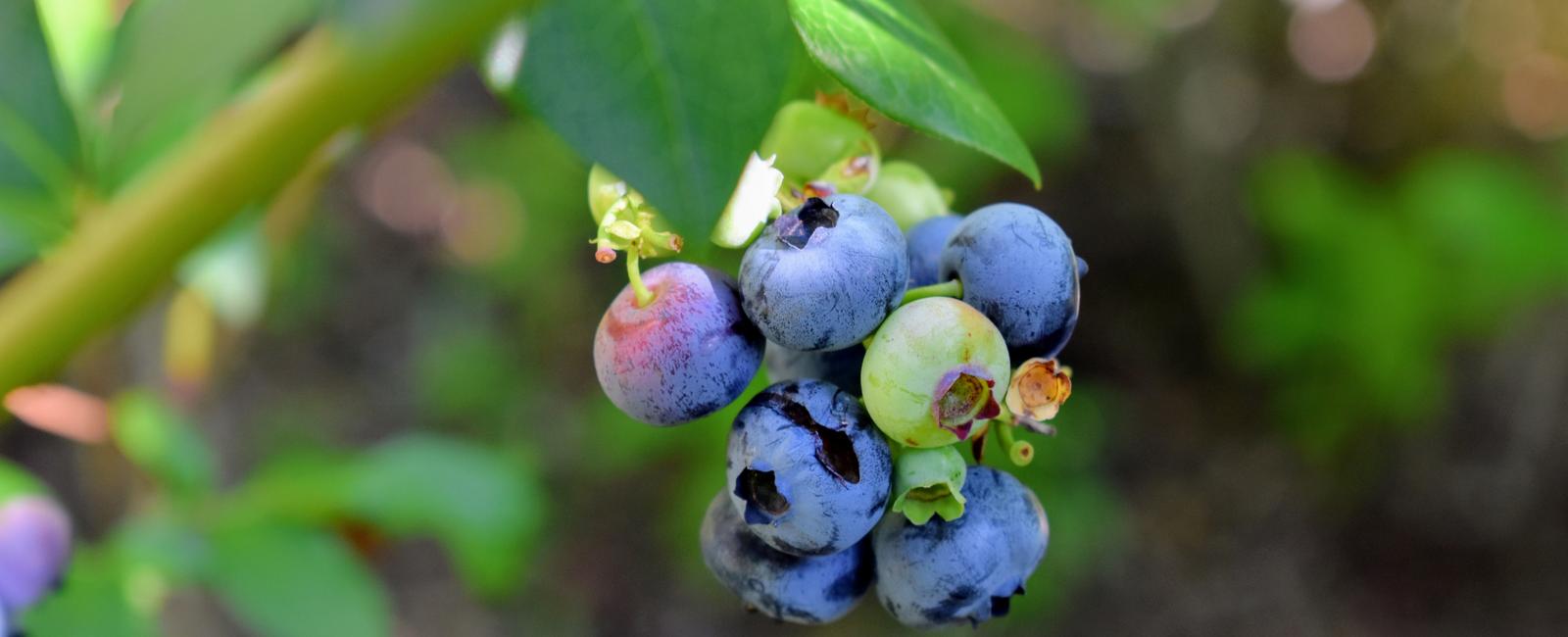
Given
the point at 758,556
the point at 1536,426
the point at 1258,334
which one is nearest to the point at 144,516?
the point at 758,556

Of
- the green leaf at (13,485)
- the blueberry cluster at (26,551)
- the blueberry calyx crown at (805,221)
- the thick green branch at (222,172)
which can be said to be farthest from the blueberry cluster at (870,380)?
the green leaf at (13,485)

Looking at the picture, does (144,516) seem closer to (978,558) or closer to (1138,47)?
(978,558)

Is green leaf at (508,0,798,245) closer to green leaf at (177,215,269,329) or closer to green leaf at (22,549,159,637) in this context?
green leaf at (22,549,159,637)

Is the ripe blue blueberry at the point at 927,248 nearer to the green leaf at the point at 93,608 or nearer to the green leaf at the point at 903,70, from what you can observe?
the green leaf at the point at 903,70

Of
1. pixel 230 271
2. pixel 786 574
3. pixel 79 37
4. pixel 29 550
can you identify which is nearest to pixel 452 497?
pixel 230 271

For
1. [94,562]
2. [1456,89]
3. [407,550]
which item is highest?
[94,562]

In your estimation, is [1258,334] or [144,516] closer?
[144,516]
